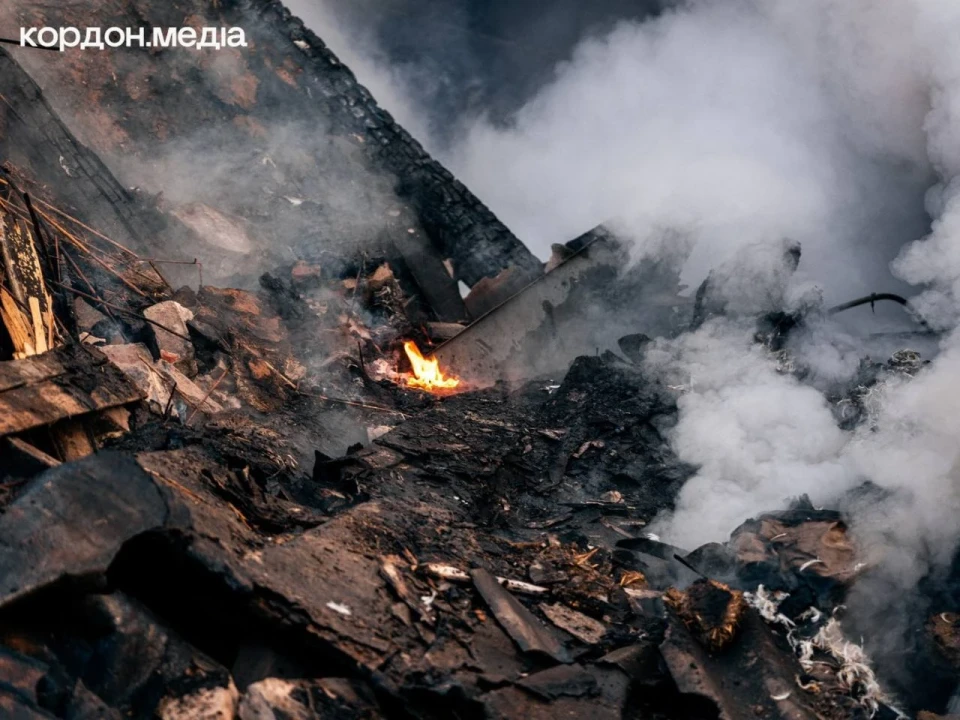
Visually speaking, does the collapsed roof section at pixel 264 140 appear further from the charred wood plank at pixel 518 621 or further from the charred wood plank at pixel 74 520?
the charred wood plank at pixel 518 621

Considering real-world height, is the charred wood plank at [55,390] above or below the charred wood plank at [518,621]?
above

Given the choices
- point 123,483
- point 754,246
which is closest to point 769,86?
point 754,246

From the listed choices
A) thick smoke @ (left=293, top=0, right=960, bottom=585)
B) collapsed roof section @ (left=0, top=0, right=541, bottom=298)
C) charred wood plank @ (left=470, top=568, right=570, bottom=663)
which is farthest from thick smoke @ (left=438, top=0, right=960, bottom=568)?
collapsed roof section @ (left=0, top=0, right=541, bottom=298)

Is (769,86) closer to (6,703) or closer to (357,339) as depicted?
(357,339)

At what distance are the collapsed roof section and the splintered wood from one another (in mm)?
3840

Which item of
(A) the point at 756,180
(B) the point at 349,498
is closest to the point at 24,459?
(B) the point at 349,498

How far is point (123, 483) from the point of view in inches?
141

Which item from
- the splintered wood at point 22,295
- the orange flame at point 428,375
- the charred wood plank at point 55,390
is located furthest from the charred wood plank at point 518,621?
the orange flame at point 428,375

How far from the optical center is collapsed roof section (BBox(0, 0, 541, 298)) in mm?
10141

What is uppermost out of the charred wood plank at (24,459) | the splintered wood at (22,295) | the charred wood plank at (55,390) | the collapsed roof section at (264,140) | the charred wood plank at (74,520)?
the collapsed roof section at (264,140)

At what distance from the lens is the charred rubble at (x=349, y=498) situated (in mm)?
3371

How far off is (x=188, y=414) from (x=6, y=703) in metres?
3.86

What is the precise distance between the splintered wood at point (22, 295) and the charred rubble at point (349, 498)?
0.09 ft

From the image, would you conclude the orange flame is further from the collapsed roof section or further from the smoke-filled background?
the smoke-filled background
